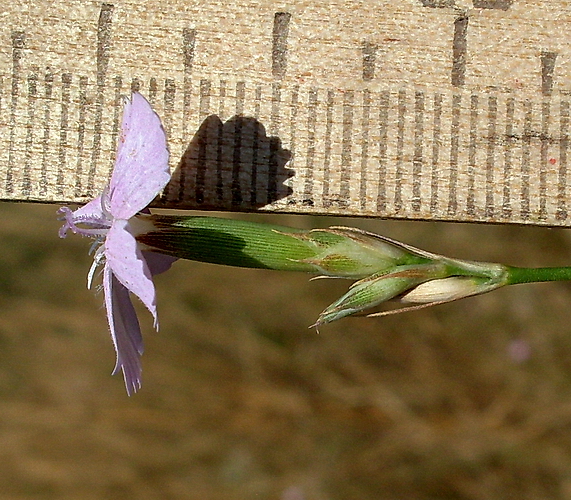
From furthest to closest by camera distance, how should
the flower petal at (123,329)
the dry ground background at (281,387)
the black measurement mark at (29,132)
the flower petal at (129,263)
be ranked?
1. the dry ground background at (281,387)
2. the black measurement mark at (29,132)
3. the flower petal at (123,329)
4. the flower petal at (129,263)

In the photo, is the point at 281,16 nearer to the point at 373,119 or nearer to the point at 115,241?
the point at 373,119

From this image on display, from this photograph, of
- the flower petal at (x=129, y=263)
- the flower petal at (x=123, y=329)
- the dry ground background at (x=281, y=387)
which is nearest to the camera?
the flower petal at (x=129, y=263)

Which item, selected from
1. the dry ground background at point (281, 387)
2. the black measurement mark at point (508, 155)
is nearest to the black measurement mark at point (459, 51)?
the black measurement mark at point (508, 155)

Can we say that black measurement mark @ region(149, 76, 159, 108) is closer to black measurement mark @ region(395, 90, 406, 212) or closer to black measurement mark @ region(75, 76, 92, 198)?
black measurement mark @ region(75, 76, 92, 198)

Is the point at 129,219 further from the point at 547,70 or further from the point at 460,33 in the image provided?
the point at 547,70

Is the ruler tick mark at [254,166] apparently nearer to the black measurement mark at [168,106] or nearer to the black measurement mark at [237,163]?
the black measurement mark at [237,163]

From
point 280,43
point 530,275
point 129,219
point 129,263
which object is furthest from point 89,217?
point 530,275

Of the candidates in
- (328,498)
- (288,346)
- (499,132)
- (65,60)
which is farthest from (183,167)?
(328,498)
